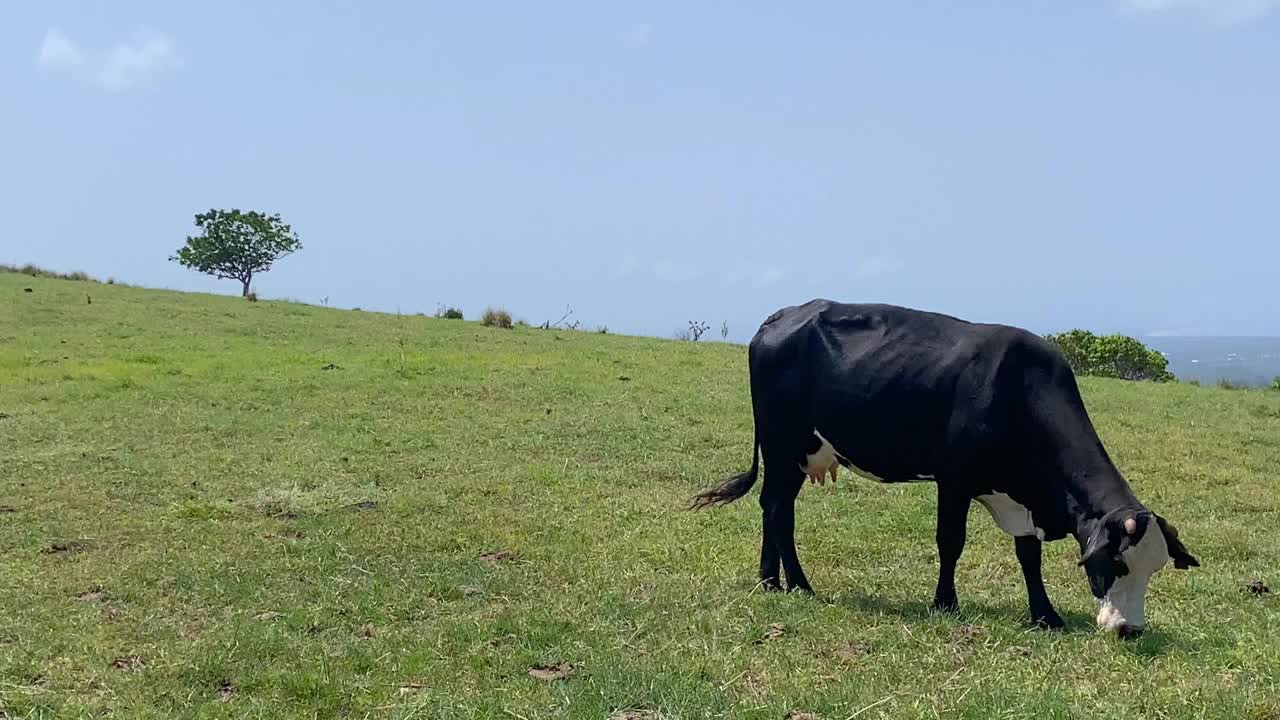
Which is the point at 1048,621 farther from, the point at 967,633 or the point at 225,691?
the point at 225,691

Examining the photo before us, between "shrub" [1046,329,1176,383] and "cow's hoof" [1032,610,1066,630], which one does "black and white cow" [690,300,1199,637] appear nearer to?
"cow's hoof" [1032,610,1066,630]

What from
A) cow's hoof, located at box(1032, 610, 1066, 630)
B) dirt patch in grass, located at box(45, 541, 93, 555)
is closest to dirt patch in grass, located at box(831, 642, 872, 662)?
cow's hoof, located at box(1032, 610, 1066, 630)

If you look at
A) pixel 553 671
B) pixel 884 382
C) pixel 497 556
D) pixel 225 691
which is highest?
pixel 884 382

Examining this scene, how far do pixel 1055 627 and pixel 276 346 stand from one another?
1897 centimetres

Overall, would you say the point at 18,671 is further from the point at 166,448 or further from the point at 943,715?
the point at 166,448

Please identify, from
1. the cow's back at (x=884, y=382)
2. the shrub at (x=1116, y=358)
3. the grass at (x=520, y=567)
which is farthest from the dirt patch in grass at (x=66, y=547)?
the shrub at (x=1116, y=358)

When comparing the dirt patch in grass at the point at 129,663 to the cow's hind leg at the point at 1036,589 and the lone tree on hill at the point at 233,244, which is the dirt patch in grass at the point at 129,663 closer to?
the cow's hind leg at the point at 1036,589

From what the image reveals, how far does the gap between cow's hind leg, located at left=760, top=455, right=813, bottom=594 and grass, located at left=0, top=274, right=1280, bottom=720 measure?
0.33m

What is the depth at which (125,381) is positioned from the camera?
18.6m

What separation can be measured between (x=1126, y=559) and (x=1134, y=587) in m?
0.25

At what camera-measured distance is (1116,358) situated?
30.1 metres

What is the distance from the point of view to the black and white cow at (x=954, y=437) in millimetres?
6863

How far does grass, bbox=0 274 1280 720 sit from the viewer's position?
6.09 m

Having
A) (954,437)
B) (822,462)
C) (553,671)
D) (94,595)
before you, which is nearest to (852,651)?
(954,437)
